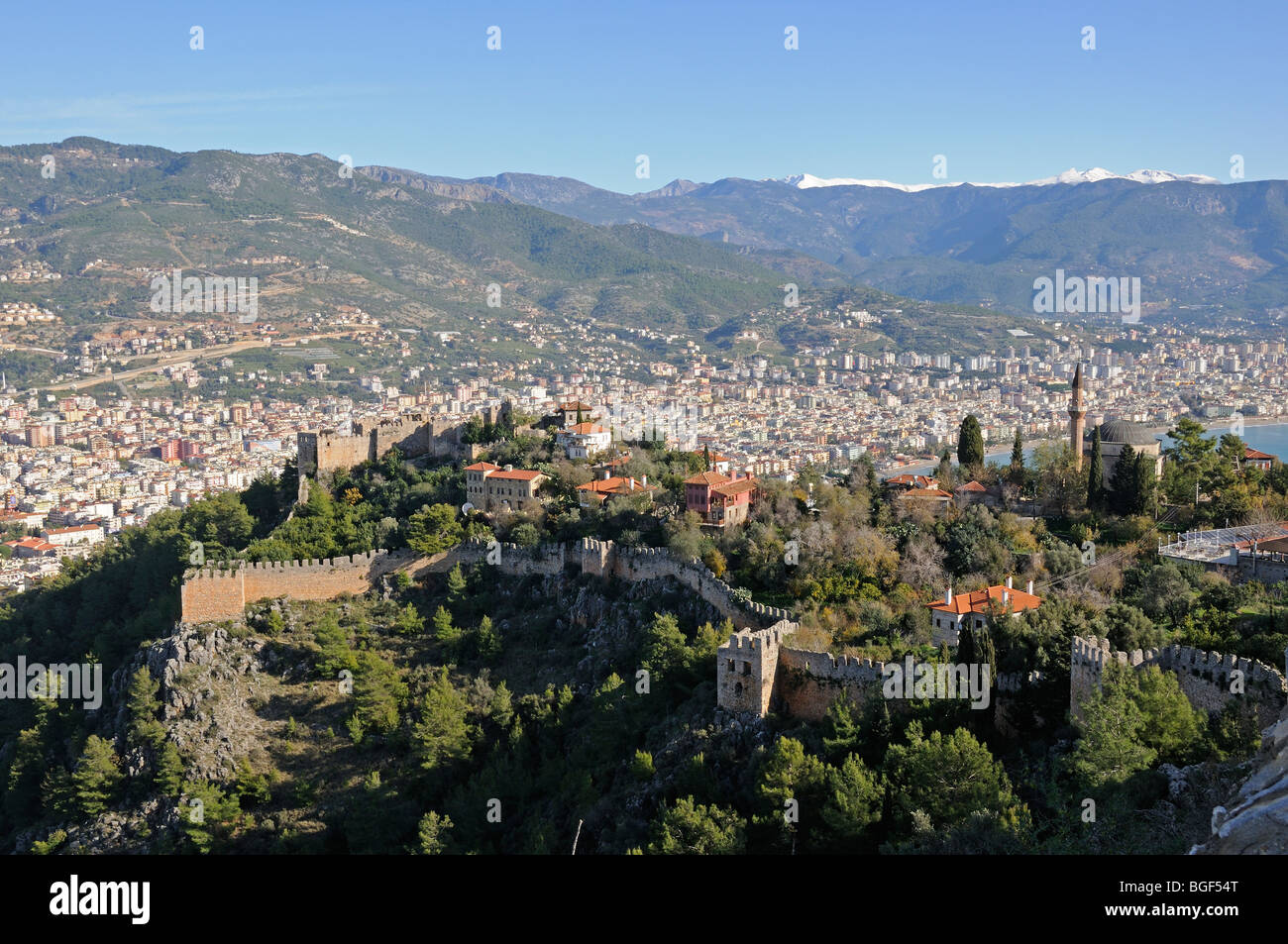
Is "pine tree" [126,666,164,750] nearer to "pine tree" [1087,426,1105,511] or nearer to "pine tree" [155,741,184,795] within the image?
"pine tree" [155,741,184,795]

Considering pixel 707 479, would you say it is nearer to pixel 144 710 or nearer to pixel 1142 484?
pixel 1142 484

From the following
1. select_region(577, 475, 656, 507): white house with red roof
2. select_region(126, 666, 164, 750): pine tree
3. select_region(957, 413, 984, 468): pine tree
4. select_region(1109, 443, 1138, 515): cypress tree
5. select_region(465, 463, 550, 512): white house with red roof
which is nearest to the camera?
select_region(126, 666, 164, 750): pine tree

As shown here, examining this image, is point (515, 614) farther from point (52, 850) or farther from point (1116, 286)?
point (1116, 286)

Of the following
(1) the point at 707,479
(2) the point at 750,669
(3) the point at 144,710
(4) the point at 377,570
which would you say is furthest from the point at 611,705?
(3) the point at 144,710

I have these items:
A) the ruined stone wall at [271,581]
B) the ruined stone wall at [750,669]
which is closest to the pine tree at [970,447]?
the ruined stone wall at [750,669]

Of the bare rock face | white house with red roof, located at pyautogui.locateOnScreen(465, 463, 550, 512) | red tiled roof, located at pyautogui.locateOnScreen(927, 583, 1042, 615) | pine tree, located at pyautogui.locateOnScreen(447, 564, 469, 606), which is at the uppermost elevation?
white house with red roof, located at pyautogui.locateOnScreen(465, 463, 550, 512)

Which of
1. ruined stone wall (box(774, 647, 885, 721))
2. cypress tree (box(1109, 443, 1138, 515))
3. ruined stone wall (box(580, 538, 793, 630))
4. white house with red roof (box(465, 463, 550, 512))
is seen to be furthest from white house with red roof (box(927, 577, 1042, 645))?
white house with red roof (box(465, 463, 550, 512))
